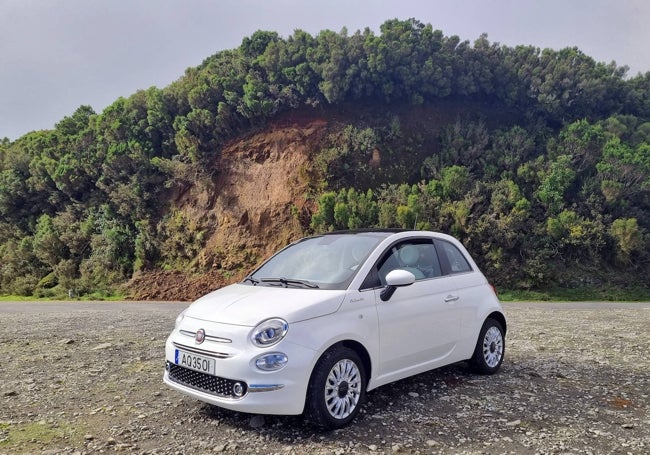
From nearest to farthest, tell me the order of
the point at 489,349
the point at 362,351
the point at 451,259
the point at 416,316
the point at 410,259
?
the point at 362,351 < the point at 416,316 < the point at 410,259 < the point at 451,259 < the point at 489,349

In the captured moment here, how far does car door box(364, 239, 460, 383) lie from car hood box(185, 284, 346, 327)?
648mm

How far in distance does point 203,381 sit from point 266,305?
867mm

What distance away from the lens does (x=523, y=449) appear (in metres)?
4.10

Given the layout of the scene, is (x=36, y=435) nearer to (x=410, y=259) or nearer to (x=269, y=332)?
(x=269, y=332)

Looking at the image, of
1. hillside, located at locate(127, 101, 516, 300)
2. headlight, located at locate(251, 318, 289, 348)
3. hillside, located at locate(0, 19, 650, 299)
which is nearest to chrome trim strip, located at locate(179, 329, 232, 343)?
headlight, located at locate(251, 318, 289, 348)

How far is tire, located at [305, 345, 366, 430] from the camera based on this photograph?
4.20 metres

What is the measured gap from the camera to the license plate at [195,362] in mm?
4262

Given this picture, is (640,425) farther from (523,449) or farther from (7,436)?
(7,436)

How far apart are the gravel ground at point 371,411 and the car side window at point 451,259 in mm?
1351

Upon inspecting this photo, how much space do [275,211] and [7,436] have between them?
71.9 ft

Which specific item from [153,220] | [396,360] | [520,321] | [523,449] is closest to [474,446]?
[523,449]

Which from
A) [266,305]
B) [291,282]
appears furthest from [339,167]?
[266,305]

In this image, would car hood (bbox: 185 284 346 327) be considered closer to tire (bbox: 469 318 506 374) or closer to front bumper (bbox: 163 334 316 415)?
front bumper (bbox: 163 334 316 415)

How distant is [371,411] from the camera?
4.89 metres
